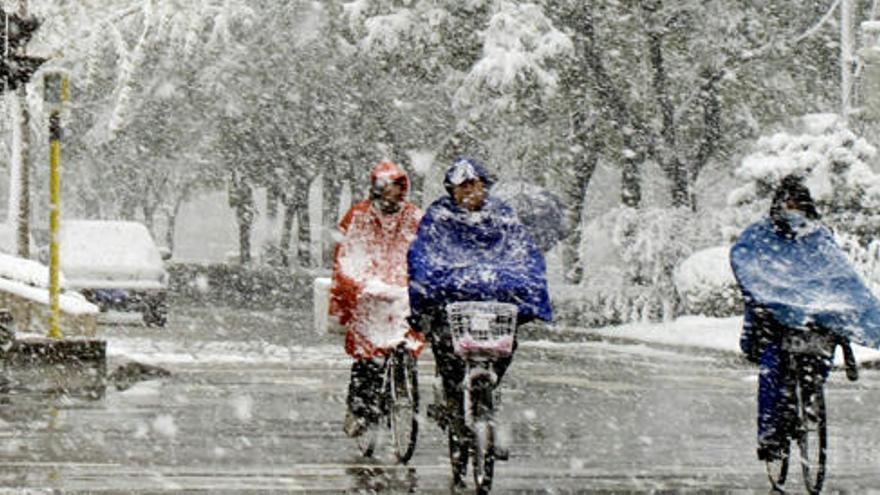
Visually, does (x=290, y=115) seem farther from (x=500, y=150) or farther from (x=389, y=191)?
(x=389, y=191)

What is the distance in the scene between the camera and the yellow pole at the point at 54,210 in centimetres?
1838

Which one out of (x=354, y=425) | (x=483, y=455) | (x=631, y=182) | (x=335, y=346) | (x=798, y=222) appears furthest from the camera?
(x=631, y=182)

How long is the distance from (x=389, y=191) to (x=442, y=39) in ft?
71.6

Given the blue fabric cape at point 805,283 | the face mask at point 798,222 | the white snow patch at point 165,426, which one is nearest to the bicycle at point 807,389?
the blue fabric cape at point 805,283

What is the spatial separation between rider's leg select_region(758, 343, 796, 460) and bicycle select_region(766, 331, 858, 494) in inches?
1.1

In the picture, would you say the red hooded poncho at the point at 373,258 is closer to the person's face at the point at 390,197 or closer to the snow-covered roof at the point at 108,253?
the person's face at the point at 390,197

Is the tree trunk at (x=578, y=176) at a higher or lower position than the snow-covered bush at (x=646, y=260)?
higher

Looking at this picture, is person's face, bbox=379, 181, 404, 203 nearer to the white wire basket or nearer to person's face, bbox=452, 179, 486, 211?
person's face, bbox=452, 179, 486, 211

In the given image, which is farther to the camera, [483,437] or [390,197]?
[390,197]

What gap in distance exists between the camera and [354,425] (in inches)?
497

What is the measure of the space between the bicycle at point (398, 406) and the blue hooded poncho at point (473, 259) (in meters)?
1.22

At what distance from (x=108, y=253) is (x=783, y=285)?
2046 cm

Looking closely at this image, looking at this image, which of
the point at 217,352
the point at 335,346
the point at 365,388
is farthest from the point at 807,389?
the point at 335,346

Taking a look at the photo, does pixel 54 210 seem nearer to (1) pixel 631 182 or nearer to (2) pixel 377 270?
(2) pixel 377 270
